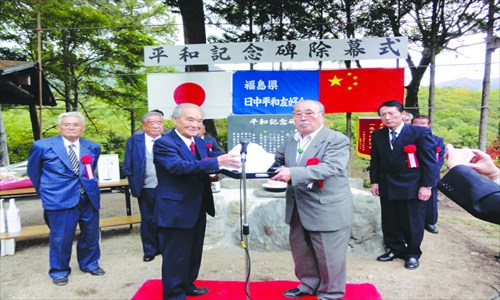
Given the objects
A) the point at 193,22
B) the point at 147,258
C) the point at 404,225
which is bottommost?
the point at 147,258

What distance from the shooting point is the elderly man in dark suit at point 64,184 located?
3455 millimetres

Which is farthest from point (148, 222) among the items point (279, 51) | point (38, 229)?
point (279, 51)

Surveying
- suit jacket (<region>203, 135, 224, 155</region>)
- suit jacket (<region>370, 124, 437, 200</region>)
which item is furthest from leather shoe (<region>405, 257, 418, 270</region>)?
suit jacket (<region>203, 135, 224, 155</region>)

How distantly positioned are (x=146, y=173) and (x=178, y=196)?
1720 millimetres

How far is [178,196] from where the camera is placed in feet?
8.56

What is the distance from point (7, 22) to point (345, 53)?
9683 millimetres

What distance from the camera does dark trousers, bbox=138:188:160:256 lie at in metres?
4.16

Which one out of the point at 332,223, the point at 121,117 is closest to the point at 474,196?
the point at 332,223

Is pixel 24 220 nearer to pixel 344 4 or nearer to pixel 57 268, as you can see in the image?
pixel 57 268

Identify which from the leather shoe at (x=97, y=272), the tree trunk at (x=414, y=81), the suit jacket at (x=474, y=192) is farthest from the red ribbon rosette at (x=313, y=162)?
the tree trunk at (x=414, y=81)

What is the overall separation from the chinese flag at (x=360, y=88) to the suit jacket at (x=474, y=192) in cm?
495

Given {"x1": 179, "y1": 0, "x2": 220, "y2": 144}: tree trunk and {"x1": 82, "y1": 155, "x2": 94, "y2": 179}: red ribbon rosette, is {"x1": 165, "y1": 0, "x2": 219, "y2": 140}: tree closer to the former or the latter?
{"x1": 179, "y1": 0, "x2": 220, "y2": 144}: tree trunk

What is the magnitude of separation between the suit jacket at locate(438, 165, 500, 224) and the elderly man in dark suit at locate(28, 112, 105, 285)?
134 inches

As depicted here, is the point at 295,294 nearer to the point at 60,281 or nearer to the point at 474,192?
the point at 474,192
